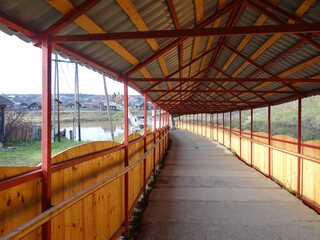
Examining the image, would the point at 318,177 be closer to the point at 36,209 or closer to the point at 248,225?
the point at 248,225

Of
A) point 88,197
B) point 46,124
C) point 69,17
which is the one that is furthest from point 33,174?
point 69,17

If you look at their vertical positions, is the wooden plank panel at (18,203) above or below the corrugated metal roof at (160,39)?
below

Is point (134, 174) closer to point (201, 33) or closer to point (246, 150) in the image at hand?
point (201, 33)

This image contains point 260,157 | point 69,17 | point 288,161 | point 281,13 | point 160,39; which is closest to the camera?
point 69,17

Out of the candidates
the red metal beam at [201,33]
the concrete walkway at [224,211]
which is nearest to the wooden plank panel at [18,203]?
the red metal beam at [201,33]

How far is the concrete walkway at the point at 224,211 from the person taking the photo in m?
3.42

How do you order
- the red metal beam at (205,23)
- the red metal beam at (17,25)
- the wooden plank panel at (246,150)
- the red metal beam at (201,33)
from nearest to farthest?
the red metal beam at (17,25) → the red metal beam at (201,33) → the red metal beam at (205,23) → the wooden plank panel at (246,150)

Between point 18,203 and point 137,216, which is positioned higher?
point 18,203

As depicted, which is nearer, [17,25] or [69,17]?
[17,25]

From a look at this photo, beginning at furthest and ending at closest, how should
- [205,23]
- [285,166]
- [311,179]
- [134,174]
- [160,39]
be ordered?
[285,166], [311,179], [134,174], [205,23], [160,39]

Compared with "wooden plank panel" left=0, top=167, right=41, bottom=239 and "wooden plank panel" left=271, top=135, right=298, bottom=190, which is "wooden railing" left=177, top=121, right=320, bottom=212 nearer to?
"wooden plank panel" left=271, top=135, right=298, bottom=190

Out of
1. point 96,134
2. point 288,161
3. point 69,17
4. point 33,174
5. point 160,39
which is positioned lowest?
point 96,134

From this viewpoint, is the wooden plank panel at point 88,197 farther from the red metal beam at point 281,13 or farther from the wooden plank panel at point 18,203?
the red metal beam at point 281,13

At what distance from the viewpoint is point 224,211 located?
422 centimetres
